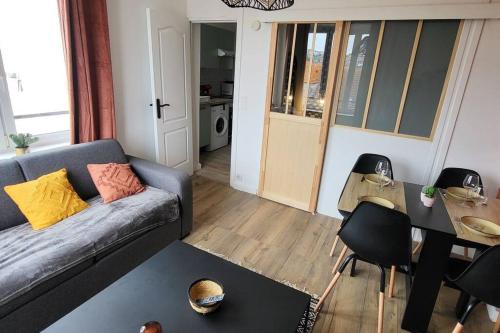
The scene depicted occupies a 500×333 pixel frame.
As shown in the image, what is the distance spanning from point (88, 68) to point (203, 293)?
6.86 ft

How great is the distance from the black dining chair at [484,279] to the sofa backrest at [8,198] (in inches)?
104

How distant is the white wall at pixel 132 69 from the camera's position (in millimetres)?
2643

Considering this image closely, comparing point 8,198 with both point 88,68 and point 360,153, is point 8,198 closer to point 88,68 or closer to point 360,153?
point 88,68

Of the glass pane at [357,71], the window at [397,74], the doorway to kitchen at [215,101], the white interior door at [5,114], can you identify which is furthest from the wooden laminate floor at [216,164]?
the white interior door at [5,114]

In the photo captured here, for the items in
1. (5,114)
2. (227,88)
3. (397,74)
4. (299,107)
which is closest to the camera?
(5,114)

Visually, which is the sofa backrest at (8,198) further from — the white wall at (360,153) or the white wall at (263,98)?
the white wall at (360,153)

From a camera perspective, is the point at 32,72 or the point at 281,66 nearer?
the point at 32,72

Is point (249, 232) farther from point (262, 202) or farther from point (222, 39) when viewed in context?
point (222, 39)

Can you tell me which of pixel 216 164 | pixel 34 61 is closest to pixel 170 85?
pixel 34 61

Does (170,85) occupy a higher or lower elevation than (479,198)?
higher

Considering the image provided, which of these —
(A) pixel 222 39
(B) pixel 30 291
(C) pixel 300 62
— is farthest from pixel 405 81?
→ (A) pixel 222 39

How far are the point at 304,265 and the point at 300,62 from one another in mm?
1959

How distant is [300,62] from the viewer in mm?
2801

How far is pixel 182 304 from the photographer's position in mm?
1206
